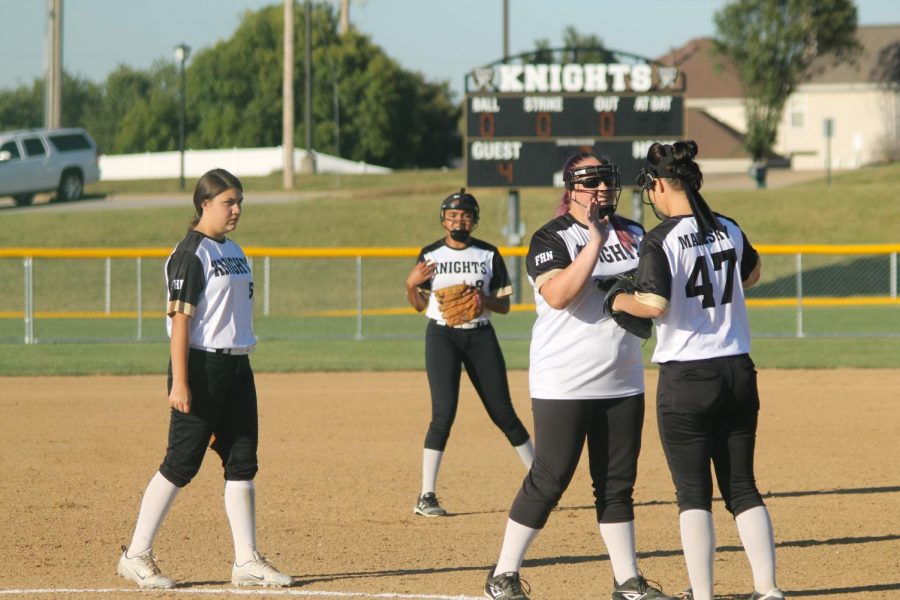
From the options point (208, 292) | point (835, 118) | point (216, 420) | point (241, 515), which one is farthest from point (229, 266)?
point (835, 118)

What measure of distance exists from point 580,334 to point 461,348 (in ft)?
8.19

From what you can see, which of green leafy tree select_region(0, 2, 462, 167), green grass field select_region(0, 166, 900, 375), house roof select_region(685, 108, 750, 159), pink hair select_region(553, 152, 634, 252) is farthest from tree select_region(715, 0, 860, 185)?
pink hair select_region(553, 152, 634, 252)

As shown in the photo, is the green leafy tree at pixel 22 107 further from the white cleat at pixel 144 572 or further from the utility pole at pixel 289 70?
the white cleat at pixel 144 572

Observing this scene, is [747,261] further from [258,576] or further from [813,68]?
[813,68]

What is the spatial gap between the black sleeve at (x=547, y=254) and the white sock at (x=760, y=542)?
1.24m

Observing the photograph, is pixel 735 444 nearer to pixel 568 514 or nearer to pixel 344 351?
pixel 568 514

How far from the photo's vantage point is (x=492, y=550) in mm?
6570

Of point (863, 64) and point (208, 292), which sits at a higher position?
point (863, 64)

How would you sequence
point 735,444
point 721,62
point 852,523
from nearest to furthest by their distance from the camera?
point 735,444 → point 852,523 → point 721,62

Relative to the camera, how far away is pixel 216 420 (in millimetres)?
5688

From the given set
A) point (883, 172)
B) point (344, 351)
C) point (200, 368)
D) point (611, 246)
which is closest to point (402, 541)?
Answer: point (200, 368)

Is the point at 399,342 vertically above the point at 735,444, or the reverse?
the point at 735,444

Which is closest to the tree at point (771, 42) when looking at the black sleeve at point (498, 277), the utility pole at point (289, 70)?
the utility pole at point (289, 70)

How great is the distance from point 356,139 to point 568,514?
6293 cm
